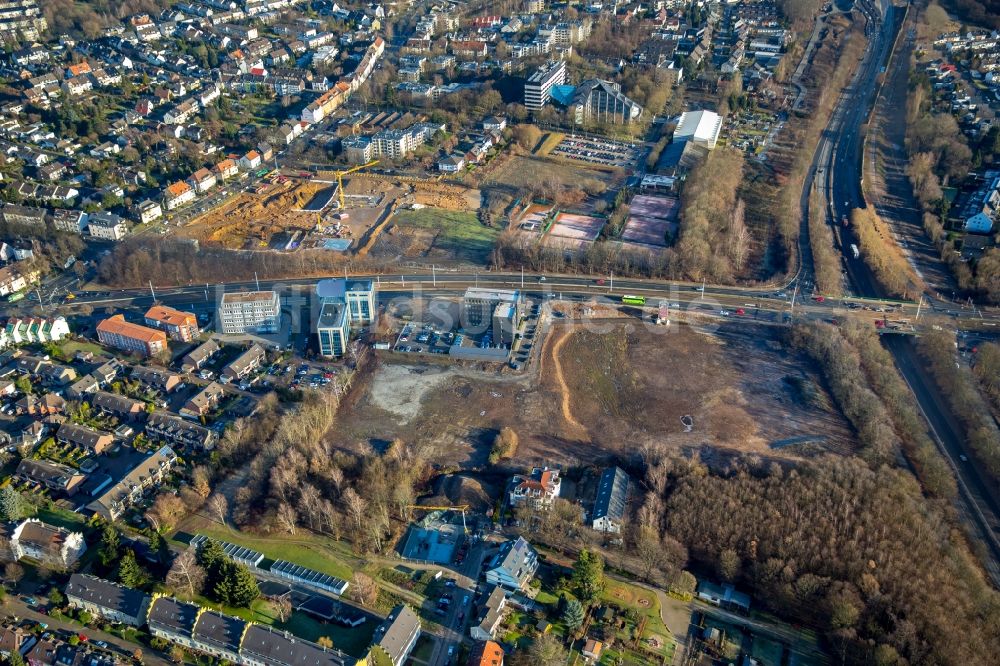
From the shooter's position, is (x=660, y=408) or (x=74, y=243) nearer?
(x=660, y=408)

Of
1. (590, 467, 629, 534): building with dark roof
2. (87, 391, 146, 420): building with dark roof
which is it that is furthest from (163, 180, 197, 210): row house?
(590, 467, 629, 534): building with dark roof

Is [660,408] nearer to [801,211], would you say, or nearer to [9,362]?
[801,211]

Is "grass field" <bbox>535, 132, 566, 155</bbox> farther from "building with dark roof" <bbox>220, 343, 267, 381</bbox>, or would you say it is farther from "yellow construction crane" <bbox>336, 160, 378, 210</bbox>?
"building with dark roof" <bbox>220, 343, 267, 381</bbox>

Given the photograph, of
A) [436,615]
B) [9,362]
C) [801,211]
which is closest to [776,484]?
[436,615]

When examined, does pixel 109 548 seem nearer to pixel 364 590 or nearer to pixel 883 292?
pixel 364 590

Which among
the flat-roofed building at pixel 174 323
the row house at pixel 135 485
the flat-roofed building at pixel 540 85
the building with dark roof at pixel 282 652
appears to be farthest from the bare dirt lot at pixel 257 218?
the building with dark roof at pixel 282 652

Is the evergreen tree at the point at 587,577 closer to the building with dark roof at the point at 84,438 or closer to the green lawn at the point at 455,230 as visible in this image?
the building with dark roof at the point at 84,438
